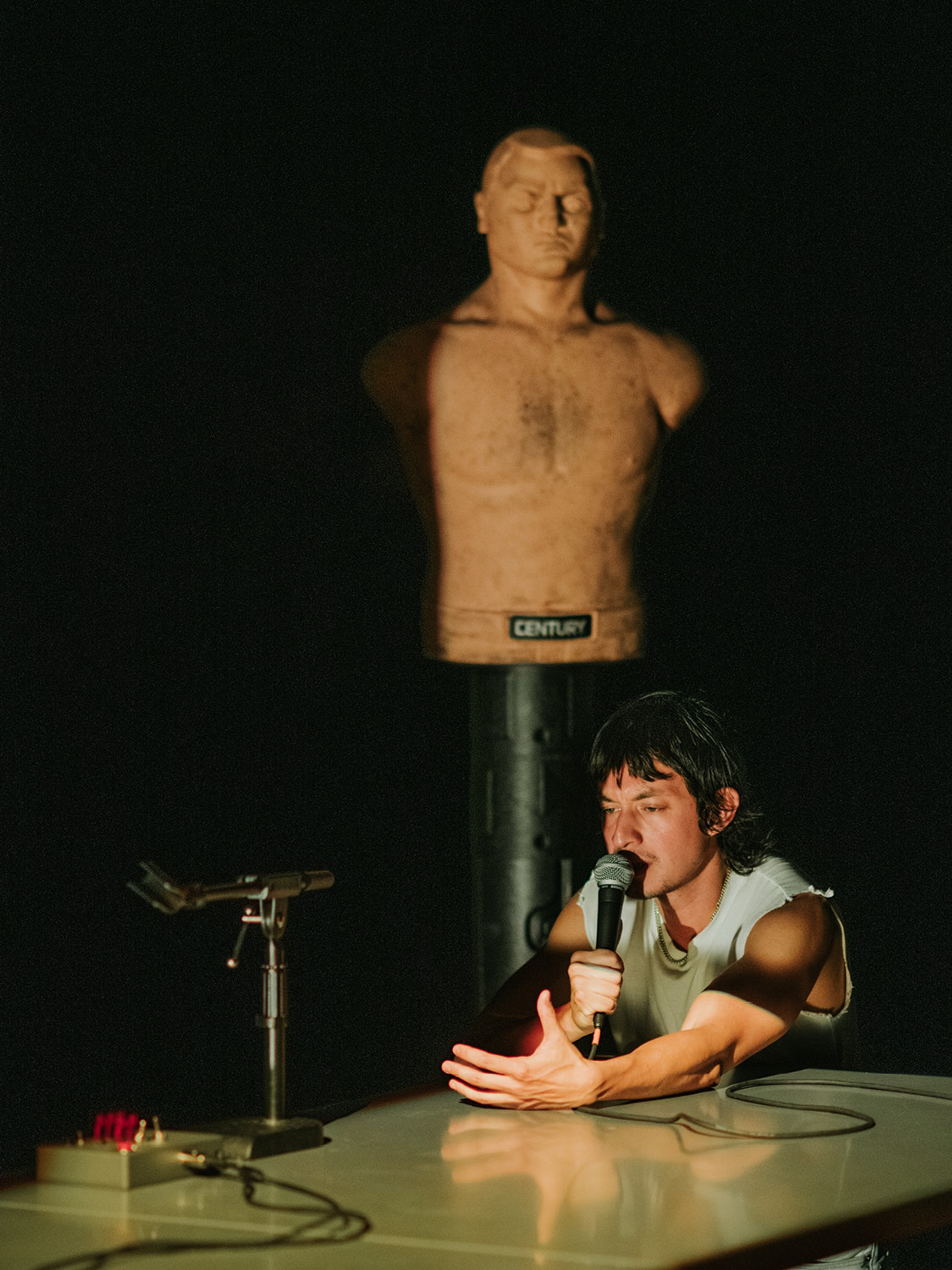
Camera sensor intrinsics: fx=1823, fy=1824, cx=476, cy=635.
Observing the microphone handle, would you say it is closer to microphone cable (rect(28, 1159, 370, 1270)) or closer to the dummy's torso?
microphone cable (rect(28, 1159, 370, 1270))

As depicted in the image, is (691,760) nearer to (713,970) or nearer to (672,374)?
(713,970)

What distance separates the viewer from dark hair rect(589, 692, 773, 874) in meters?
2.86

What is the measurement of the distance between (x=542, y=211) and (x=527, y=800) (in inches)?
37.4

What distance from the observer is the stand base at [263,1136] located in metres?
2.02

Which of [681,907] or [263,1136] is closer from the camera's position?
[263,1136]

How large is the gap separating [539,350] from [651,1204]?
60.4 inches

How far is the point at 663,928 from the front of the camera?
2.89 metres

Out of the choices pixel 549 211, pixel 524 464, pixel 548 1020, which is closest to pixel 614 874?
pixel 548 1020

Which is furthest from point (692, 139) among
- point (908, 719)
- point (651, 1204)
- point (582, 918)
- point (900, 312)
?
point (651, 1204)

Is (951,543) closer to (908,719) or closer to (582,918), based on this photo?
(908,719)

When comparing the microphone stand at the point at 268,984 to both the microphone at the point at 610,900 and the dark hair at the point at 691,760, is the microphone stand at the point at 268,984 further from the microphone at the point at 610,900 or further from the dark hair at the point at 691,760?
the dark hair at the point at 691,760

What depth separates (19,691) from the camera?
2395mm

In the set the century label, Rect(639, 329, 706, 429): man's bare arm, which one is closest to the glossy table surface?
the century label

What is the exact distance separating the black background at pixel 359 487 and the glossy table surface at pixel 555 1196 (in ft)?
1.75
